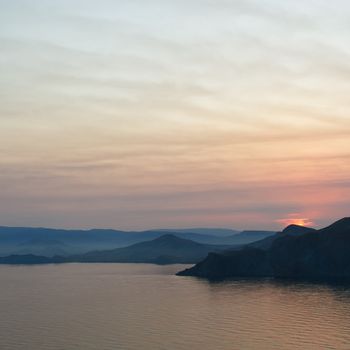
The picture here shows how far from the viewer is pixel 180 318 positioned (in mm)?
121938

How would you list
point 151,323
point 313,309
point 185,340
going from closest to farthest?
point 185,340 → point 151,323 → point 313,309

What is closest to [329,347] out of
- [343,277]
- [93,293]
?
[93,293]

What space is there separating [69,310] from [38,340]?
132 ft

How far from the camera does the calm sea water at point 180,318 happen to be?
311 ft

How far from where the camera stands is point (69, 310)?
138m

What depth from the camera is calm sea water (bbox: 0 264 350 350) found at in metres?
94.7

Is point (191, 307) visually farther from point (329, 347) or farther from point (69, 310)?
point (329, 347)

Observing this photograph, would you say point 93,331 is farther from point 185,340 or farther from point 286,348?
point 286,348

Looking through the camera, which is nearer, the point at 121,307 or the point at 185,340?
the point at 185,340

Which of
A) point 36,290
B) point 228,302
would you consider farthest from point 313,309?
point 36,290

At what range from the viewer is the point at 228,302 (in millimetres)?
147750

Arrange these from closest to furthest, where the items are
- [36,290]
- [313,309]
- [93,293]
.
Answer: [313,309]
[93,293]
[36,290]

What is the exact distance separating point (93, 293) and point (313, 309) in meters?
72.3

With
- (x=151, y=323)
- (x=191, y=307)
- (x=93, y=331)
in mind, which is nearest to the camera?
(x=93, y=331)
